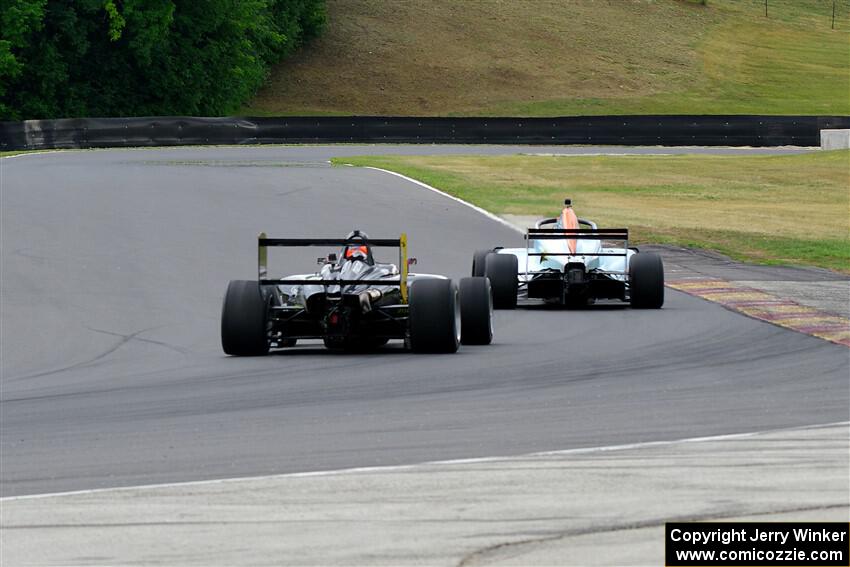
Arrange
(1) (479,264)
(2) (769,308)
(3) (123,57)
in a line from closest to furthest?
1. (2) (769,308)
2. (1) (479,264)
3. (3) (123,57)

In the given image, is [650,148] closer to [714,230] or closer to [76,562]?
[714,230]

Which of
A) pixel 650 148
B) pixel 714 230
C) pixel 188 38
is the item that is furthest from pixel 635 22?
pixel 714 230

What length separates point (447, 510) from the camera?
732 cm

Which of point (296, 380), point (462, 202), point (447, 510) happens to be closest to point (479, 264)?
point (296, 380)

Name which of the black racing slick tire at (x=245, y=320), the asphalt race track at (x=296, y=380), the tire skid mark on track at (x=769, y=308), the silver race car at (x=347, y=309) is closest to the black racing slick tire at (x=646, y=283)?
the asphalt race track at (x=296, y=380)

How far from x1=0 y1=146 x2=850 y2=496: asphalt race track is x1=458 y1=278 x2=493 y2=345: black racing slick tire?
0.18m

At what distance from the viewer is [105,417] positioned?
10.5 meters

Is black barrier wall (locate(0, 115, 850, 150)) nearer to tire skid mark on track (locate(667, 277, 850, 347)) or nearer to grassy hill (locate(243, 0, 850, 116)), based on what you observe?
grassy hill (locate(243, 0, 850, 116))

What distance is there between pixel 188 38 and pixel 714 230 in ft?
153

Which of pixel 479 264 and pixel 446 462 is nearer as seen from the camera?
pixel 446 462

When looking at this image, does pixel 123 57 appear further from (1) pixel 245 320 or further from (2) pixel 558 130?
(1) pixel 245 320

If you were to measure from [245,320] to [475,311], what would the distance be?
2.20 meters

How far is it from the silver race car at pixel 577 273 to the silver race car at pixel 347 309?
3342 mm

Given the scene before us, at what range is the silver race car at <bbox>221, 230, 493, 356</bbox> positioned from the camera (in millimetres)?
13352
